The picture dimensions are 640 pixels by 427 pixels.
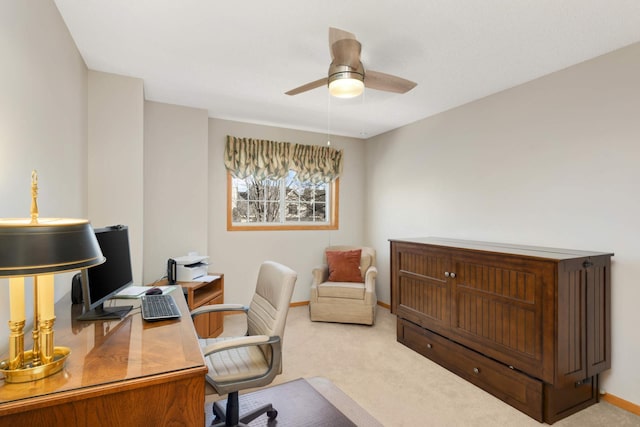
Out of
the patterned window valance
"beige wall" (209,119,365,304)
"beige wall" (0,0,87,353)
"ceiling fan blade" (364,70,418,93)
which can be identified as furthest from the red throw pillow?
"beige wall" (0,0,87,353)

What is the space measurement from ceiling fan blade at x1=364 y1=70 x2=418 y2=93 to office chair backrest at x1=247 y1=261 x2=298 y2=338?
53.6 inches

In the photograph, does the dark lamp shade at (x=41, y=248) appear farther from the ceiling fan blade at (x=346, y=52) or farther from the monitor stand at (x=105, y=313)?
the ceiling fan blade at (x=346, y=52)

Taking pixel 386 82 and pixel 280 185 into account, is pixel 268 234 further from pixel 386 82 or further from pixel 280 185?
pixel 386 82

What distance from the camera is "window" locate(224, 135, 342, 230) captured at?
4.26 m

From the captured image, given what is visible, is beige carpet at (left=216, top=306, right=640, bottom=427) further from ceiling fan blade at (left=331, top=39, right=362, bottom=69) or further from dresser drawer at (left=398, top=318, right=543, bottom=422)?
ceiling fan blade at (left=331, top=39, right=362, bottom=69)

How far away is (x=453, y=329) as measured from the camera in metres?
2.84

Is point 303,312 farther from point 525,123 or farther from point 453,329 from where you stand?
point 525,123

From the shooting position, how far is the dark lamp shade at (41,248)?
3.03 ft

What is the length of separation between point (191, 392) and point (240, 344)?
52 cm

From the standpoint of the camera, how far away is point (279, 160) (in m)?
4.41

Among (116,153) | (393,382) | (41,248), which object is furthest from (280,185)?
(41,248)

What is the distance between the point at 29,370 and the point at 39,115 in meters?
1.26

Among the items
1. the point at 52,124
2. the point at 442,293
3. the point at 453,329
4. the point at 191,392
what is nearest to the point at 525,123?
the point at 442,293

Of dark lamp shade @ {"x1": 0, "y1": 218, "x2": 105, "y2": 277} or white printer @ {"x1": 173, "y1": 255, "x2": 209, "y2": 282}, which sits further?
white printer @ {"x1": 173, "y1": 255, "x2": 209, "y2": 282}
